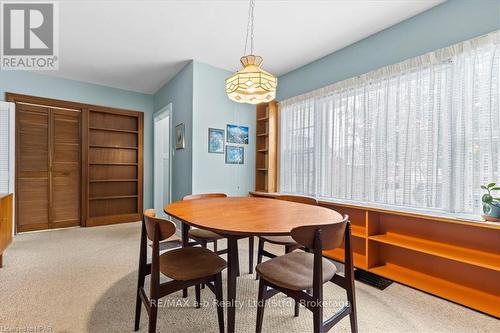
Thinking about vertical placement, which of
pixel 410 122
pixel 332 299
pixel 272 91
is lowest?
pixel 332 299

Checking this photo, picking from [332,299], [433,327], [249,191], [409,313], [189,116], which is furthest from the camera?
[249,191]

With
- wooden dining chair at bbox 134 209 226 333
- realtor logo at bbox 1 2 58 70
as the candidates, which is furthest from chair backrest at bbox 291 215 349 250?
realtor logo at bbox 1 2 58 70

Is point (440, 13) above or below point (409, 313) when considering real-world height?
above

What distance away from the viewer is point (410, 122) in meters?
2.35

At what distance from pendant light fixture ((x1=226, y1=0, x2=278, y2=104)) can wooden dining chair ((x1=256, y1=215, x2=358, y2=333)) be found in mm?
1083

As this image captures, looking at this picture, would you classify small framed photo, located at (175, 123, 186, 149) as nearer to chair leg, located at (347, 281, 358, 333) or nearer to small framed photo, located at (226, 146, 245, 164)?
small framed photo, located at (226, 146, 245, 164)

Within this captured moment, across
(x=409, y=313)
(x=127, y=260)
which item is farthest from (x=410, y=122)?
(x=127, y=260)

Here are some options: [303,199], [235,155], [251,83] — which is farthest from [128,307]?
[235,155]

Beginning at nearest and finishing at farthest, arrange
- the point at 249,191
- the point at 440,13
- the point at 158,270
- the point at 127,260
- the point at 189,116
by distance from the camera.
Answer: the point at 158,270 < the point at 440,13 < the point at 127,260 < the point at 189,116 < the point at 249,191

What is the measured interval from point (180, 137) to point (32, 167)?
2.54 meters

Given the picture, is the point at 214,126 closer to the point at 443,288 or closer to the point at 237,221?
the point at 237,221

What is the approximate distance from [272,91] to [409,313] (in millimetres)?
2002

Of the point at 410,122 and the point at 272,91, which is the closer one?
the point at 272,91

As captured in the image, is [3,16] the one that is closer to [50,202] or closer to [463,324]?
[50,202]
